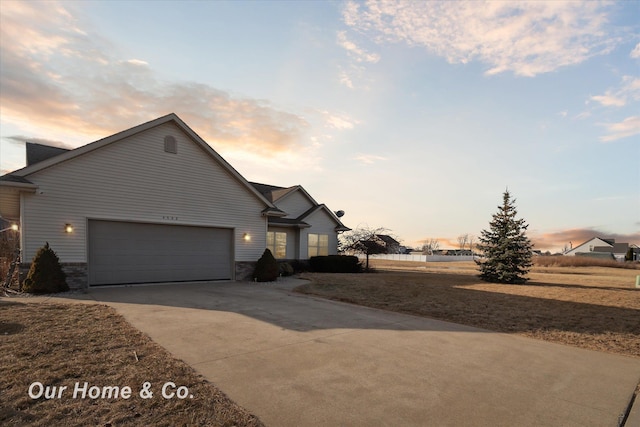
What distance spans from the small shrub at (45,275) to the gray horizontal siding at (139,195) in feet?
1.87

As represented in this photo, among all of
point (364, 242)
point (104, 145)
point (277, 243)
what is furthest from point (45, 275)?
point (364, 242)

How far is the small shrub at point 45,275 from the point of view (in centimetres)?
1070

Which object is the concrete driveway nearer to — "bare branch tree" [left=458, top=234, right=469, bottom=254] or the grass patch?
the grass patch

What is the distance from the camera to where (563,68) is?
38.1 feet

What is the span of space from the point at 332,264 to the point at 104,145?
14494mm

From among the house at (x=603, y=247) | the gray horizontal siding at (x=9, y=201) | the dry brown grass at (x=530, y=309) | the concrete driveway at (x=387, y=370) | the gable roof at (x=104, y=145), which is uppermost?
the gable roof at (x=104, y=145)

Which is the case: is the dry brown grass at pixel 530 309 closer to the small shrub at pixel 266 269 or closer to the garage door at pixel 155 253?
the small shrub at pixel 266 269

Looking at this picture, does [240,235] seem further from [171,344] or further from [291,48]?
[171,344]

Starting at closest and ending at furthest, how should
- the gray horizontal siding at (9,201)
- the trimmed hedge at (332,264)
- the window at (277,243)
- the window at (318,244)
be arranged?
the gray horizontal siding at (9,201)
the window at (277,243)
the trimmed hedge at (332,264)
the window at (318,244)

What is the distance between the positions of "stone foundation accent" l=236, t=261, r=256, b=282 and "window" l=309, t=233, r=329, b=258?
7059mm

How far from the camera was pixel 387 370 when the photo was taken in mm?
4680

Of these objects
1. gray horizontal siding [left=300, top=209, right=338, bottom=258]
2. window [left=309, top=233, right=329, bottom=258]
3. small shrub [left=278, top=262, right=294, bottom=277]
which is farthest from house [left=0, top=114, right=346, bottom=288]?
window [left=309, top=233, right=329, bottom=258]

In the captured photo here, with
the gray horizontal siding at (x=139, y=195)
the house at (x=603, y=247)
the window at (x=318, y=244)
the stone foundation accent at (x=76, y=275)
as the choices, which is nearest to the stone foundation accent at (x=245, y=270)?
the gray horizontal siding at (x=139, y=195)

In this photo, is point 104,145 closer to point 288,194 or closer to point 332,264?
point 288,194
